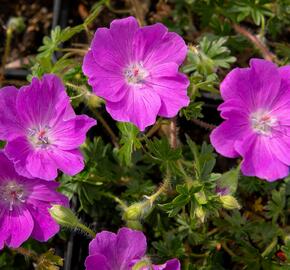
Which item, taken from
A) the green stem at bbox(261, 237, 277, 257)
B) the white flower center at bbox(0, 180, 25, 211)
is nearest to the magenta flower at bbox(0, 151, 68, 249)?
the white flower center at bbox(0, 180, 25, 211)

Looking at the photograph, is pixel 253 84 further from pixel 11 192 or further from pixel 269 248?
pixel 11 192

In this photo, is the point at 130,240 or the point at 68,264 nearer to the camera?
the point at 130,240

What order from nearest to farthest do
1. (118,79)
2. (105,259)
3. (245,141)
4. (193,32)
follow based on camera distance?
(105,259)
(245,141)
(118,79)
(193,32)

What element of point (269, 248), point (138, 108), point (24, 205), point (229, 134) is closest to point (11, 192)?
point (24, 205)

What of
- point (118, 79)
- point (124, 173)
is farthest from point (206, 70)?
point (124, 173)

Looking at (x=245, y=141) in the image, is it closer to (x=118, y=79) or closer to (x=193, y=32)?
(x=118, y=79)

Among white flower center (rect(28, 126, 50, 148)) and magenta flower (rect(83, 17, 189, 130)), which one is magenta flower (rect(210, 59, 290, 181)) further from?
white flower center (rect(28, 126, 50, 148))
